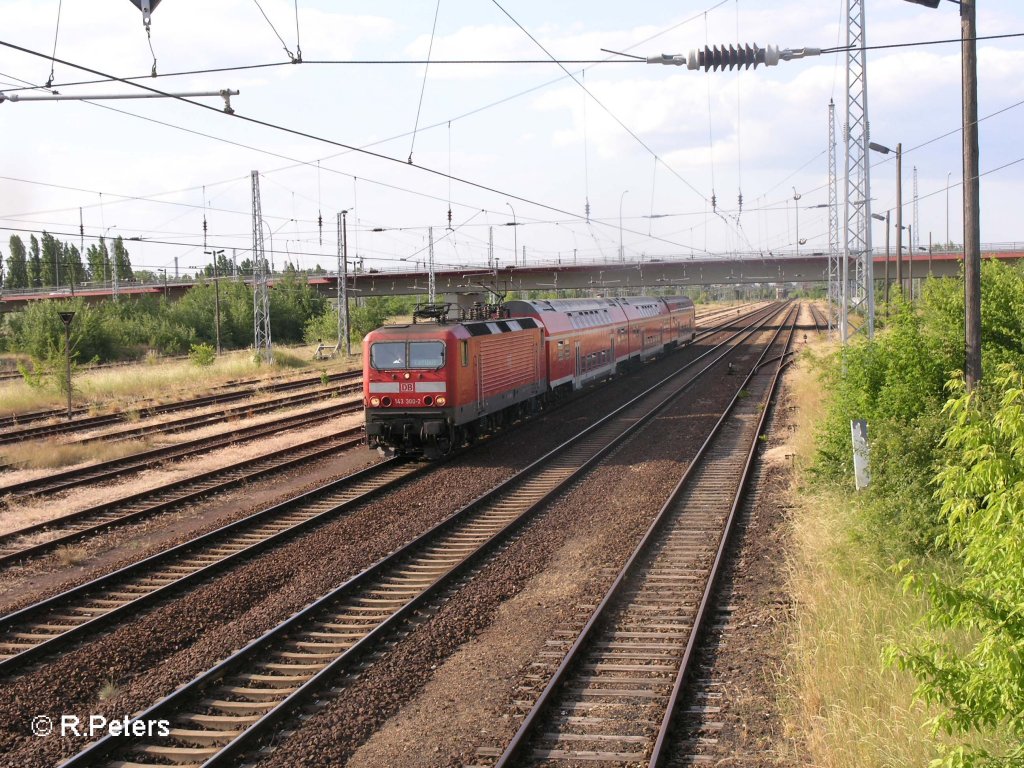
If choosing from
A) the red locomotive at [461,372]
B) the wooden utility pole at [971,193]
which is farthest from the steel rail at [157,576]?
the wooden utility pole at [971,193]

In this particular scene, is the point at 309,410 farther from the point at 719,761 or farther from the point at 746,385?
the point at 719,761

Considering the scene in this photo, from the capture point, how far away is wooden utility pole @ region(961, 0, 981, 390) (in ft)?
38.5

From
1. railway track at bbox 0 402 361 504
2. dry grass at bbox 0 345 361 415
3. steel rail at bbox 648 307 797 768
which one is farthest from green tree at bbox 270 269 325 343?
steel rail at bbox 648 307 797 768

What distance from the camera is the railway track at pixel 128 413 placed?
2508cm

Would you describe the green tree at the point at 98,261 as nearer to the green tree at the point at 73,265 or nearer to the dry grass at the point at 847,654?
the green tree at the point at 73,265

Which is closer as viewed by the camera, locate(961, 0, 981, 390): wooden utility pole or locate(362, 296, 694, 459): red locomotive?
locate(961, 0, 981, 390): wooden utility pole

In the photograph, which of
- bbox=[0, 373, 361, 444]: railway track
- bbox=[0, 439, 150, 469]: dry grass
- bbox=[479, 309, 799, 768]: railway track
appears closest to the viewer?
bbox=[479, 309, 799, 768]: railway track

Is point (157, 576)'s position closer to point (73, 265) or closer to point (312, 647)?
point (312, 647)

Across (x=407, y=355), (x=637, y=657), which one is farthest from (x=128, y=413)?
(x=637, y=657)

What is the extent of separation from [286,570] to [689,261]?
61.4 metres

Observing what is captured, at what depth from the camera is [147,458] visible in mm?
20688

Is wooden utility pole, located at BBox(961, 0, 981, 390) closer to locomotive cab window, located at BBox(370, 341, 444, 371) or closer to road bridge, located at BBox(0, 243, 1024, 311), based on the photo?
locomotive cab window, located at BBox(370, 341, 444, 371)

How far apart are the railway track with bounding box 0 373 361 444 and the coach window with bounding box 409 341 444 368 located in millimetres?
11515

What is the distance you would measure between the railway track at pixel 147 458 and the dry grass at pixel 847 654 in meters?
13.2
